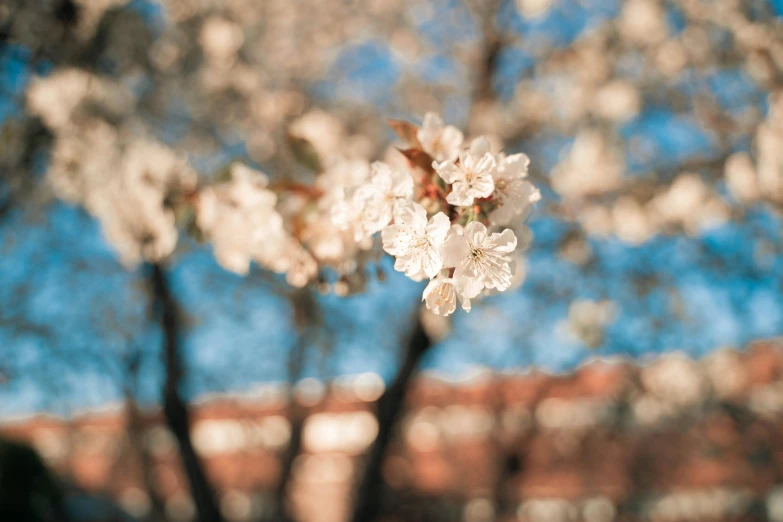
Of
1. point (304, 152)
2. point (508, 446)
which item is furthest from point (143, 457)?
point (304, 152)

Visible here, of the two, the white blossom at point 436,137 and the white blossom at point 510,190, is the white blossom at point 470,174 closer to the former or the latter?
the white blossom at point 510,190

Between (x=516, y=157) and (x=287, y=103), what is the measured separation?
4.09 metres

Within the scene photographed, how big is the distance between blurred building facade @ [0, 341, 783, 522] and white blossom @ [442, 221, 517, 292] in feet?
16.2

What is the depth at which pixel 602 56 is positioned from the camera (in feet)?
13.4

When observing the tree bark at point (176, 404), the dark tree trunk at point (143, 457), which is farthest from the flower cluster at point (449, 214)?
the dark tree trunk at point (143, 457)

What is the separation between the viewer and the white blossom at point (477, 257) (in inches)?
41.2

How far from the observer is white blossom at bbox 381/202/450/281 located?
108cm

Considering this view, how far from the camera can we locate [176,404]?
3.99m

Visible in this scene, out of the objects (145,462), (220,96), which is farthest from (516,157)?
(145,462)

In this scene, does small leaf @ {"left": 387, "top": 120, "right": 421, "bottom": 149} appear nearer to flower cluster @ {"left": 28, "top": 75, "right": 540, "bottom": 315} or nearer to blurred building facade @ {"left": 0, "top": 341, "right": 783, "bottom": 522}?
flower cluster @ {"left": 28, "top": 75, "right": 540, "bottom": 315}

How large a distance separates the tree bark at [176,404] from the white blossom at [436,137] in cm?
276

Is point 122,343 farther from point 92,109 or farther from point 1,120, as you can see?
point 92,109

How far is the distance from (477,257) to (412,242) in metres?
0.13

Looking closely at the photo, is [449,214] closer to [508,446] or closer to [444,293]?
[444,293]
